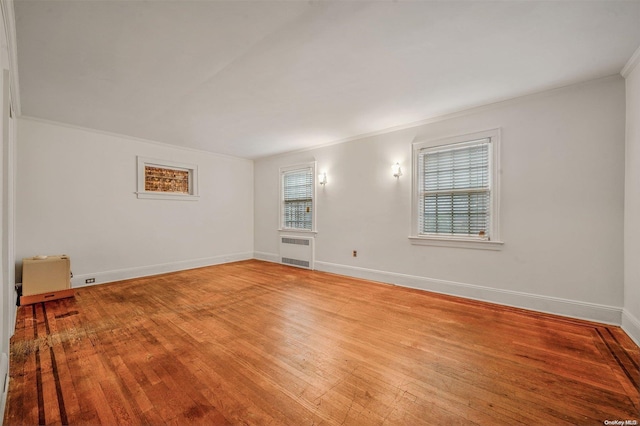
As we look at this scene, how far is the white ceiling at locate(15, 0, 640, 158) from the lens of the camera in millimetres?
1871

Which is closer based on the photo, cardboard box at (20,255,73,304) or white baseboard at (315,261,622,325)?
white baseboard at (315,261,622,325)

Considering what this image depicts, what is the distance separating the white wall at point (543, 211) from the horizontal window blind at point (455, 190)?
219 mm

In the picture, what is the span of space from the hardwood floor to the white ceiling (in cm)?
266

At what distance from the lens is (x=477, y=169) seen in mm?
3629

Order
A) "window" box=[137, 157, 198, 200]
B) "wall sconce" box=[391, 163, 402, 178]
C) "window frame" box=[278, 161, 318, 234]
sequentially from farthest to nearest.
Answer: "window frame" box=[278, 161, 318, 234], "window" box=[137, 157, 198, 200], "wall sconce" box=[391, 163, 402, 178]

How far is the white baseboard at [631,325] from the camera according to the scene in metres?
2.41

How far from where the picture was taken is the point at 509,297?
3.34 m

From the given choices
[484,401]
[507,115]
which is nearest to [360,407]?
[484,401]

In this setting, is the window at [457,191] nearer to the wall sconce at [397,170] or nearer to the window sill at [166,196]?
the wall sconce at [397,170]

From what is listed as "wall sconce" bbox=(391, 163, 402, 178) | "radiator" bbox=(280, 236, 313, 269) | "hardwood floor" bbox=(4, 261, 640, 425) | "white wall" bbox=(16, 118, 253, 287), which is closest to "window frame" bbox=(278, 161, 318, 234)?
"radiator" bbox=(280, 236, 313, 269)

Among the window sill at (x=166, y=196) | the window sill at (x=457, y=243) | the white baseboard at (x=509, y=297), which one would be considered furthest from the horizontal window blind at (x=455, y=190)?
the window sill at (x=166, y=196)

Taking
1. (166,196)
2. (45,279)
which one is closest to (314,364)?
(45,279)

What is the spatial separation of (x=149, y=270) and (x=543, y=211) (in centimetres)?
646

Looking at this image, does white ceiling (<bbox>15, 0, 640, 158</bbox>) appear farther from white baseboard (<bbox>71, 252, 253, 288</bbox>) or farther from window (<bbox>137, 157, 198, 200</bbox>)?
white baseboard (<bbox>71, 252, 253, 288</bbox>)
